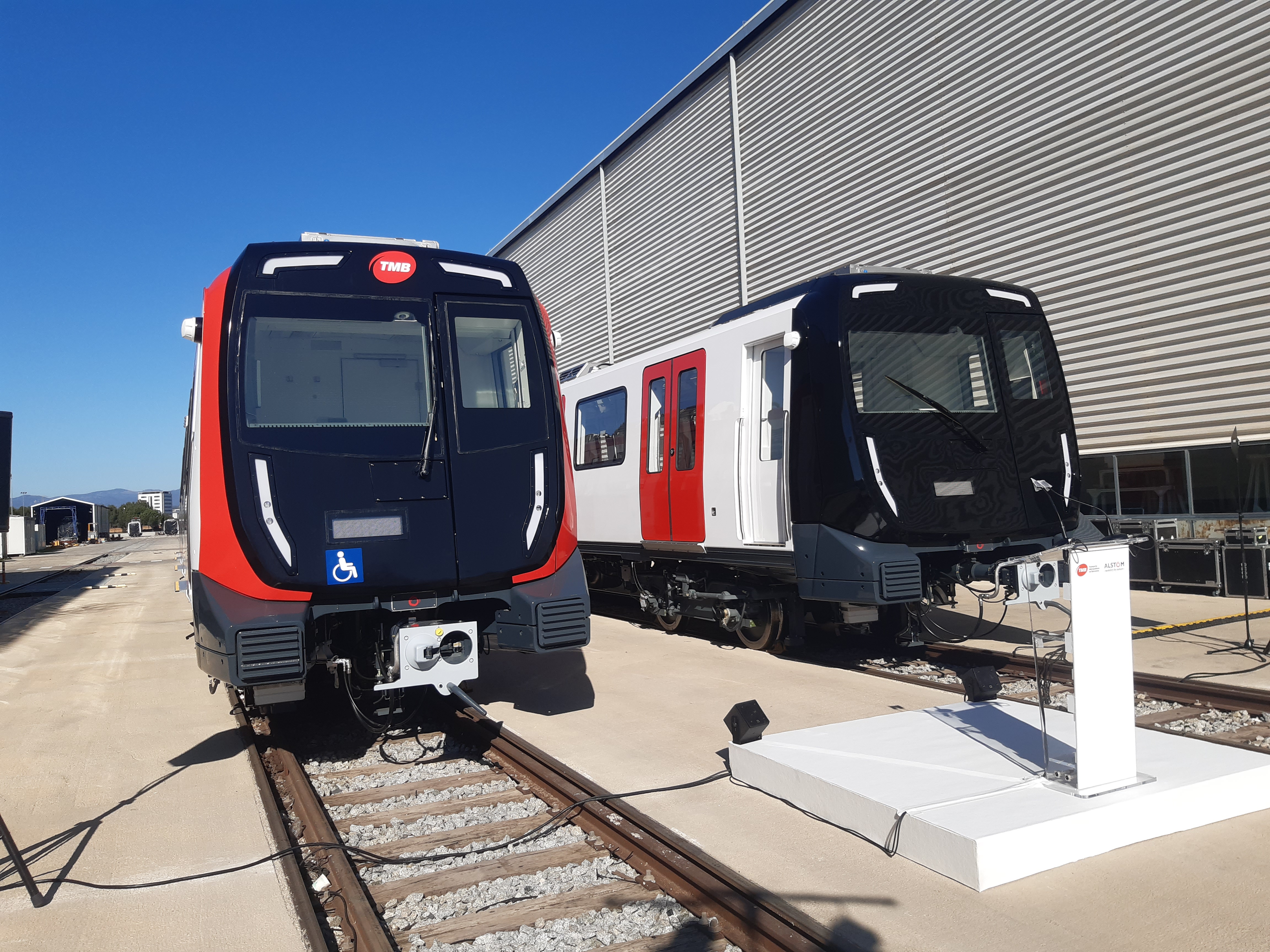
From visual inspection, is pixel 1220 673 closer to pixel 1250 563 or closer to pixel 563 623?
pixel 563 623

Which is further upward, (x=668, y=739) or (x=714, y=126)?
(x=714, y=126)

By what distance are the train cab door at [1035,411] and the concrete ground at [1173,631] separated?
119 cm

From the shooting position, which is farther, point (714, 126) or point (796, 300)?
point (714, 126)

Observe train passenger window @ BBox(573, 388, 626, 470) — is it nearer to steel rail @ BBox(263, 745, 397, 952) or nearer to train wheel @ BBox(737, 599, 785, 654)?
train wheel @ BBox(737, 599, 785, 654)

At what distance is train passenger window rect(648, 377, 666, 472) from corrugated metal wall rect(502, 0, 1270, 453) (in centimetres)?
700

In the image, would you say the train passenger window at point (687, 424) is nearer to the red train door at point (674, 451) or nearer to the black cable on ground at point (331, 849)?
the red train door at point (674, 451)

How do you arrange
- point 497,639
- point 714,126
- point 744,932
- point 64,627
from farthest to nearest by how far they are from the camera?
point 714,126 → point 64,627 → point 497,639 → point 744,932

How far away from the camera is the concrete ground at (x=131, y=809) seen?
3449 millimetres

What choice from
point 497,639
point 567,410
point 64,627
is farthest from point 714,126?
point 497,639

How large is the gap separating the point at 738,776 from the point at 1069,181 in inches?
452

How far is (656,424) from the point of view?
32.8 ft

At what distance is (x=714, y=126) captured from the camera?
2066 centimetres

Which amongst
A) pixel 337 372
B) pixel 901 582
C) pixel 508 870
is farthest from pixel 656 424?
pixel 508 870

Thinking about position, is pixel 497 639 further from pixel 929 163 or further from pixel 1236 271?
pixel 929 163
